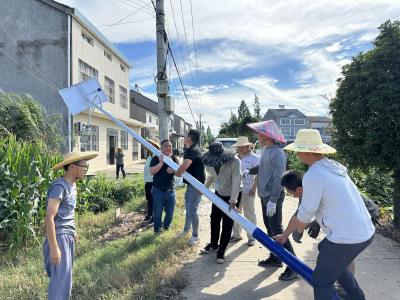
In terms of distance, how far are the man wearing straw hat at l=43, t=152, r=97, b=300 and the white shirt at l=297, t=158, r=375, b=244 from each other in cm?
204

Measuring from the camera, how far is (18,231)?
5582 millimetres

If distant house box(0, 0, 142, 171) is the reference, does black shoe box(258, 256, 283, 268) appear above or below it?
below

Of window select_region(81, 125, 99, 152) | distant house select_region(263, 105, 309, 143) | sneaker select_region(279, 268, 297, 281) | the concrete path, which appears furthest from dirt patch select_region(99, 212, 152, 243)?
distant house select_region(263, 105, 309, 143)

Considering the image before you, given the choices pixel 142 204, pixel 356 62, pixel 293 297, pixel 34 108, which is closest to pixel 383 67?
pixel 356 62

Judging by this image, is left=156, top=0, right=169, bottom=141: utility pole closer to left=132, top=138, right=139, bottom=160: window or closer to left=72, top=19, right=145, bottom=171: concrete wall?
left=72, top=19, right=145, bottom=171: concrete wall

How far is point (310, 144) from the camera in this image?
3234 mm

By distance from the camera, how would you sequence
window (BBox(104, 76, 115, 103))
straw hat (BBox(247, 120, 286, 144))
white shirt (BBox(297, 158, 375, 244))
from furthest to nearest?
1. window (BBox(104, 76, 115, 103))
2. straw hat (BBox(247, 120, 286, 144))
3. white shirt (BBox(297, 158, 375, 244))

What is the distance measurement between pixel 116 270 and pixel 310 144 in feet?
9.74

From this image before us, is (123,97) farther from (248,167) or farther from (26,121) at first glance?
(248,167)

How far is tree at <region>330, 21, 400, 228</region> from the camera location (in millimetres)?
5840

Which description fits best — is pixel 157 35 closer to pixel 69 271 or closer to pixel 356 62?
pixel 356 62

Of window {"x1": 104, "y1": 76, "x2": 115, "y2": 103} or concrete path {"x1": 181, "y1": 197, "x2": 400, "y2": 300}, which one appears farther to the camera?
window {"x1": 104, "y1": 76, "x2": 115, "y2": 103}

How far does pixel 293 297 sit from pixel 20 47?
17.8 m

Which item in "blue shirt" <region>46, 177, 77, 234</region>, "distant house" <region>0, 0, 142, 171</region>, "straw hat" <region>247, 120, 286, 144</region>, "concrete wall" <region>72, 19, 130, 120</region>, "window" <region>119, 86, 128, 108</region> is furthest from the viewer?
"window" <region>119, 86, 128, 108</region>
